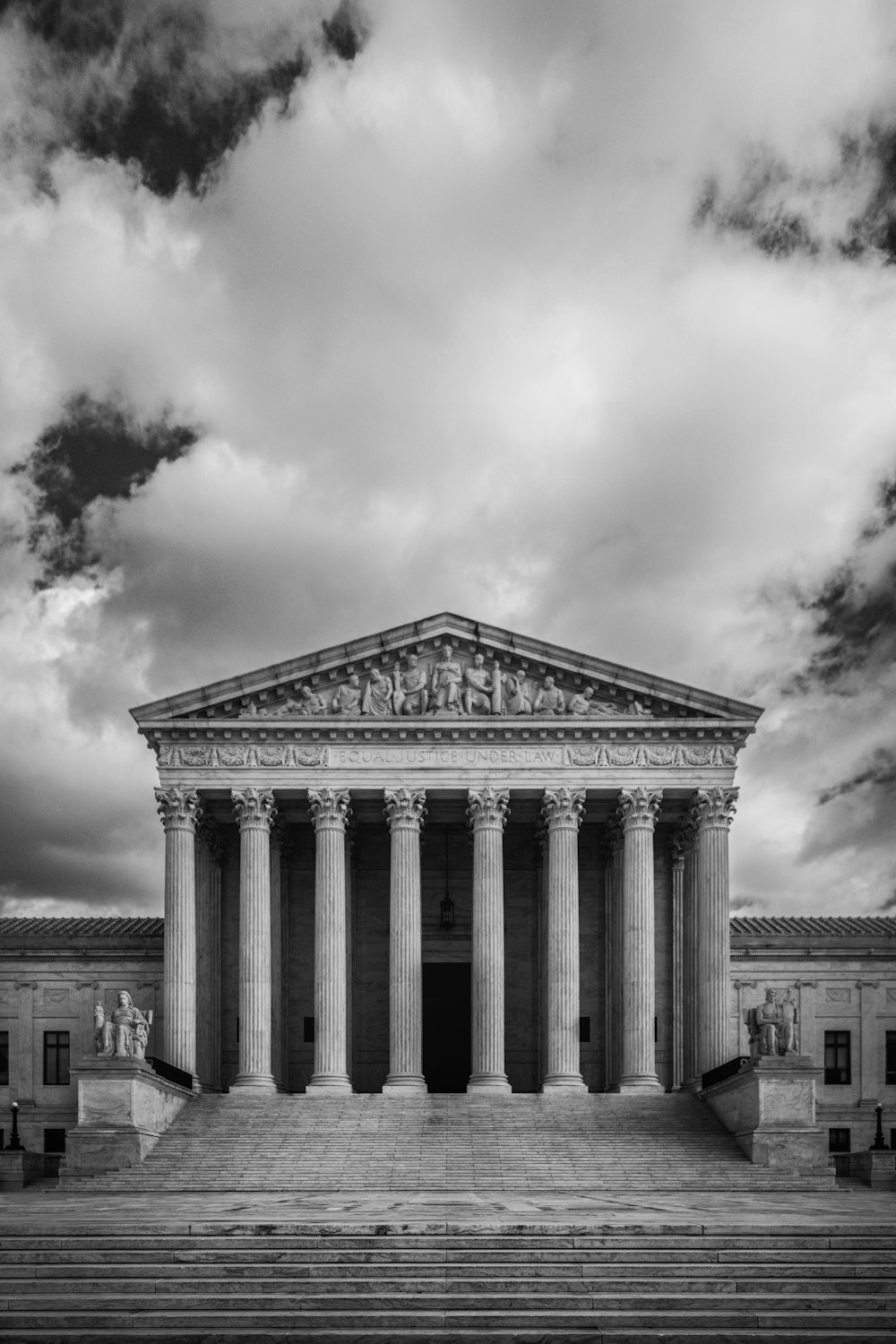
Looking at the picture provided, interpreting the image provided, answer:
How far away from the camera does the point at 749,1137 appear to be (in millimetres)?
47188

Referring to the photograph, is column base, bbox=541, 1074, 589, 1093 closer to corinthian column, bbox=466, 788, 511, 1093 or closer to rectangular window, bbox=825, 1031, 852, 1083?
corinthian column, bbox=466, 788, 511, 1093

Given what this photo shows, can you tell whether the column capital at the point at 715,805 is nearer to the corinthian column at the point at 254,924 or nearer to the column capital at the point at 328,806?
the column capital at the point at 328,806

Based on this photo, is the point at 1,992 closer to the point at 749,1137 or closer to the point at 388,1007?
the point at 388,1007

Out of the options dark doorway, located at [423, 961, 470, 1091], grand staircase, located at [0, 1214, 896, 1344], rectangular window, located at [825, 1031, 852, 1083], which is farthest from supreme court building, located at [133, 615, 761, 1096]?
grand staircase, located at [0, 1214, 896, 1344]

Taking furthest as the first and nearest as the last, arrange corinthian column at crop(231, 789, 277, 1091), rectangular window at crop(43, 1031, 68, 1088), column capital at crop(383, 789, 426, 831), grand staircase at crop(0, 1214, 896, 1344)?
rectangular window at crop(43, 1031, 68, 1088), column capital at crop(383, 789, 426, 831), corinthian column at crop(231, 789, 277, 1091), grand staircase at crop(0, 1214, 896, 1344)

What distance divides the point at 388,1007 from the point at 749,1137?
54.5ft

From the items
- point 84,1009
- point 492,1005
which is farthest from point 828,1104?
point 84,1009

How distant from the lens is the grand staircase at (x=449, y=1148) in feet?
144

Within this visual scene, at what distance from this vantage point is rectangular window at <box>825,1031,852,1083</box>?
63.5m

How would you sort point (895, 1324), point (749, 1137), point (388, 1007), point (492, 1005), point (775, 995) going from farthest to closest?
1. point (775, 995)
2. point (388, 1007)
3. point (492, 1005)
4. point (749, 1137)
5. point (895, 1324)

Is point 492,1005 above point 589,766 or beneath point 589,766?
beneath

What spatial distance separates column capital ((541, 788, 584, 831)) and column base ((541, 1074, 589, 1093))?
8496 millimetres

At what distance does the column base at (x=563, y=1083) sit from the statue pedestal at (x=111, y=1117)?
13864mm

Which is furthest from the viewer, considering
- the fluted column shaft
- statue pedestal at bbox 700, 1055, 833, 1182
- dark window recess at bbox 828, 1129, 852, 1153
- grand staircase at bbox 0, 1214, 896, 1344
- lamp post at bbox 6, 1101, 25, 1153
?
dark window recess at bbox 828, 1129, 852, 1153
